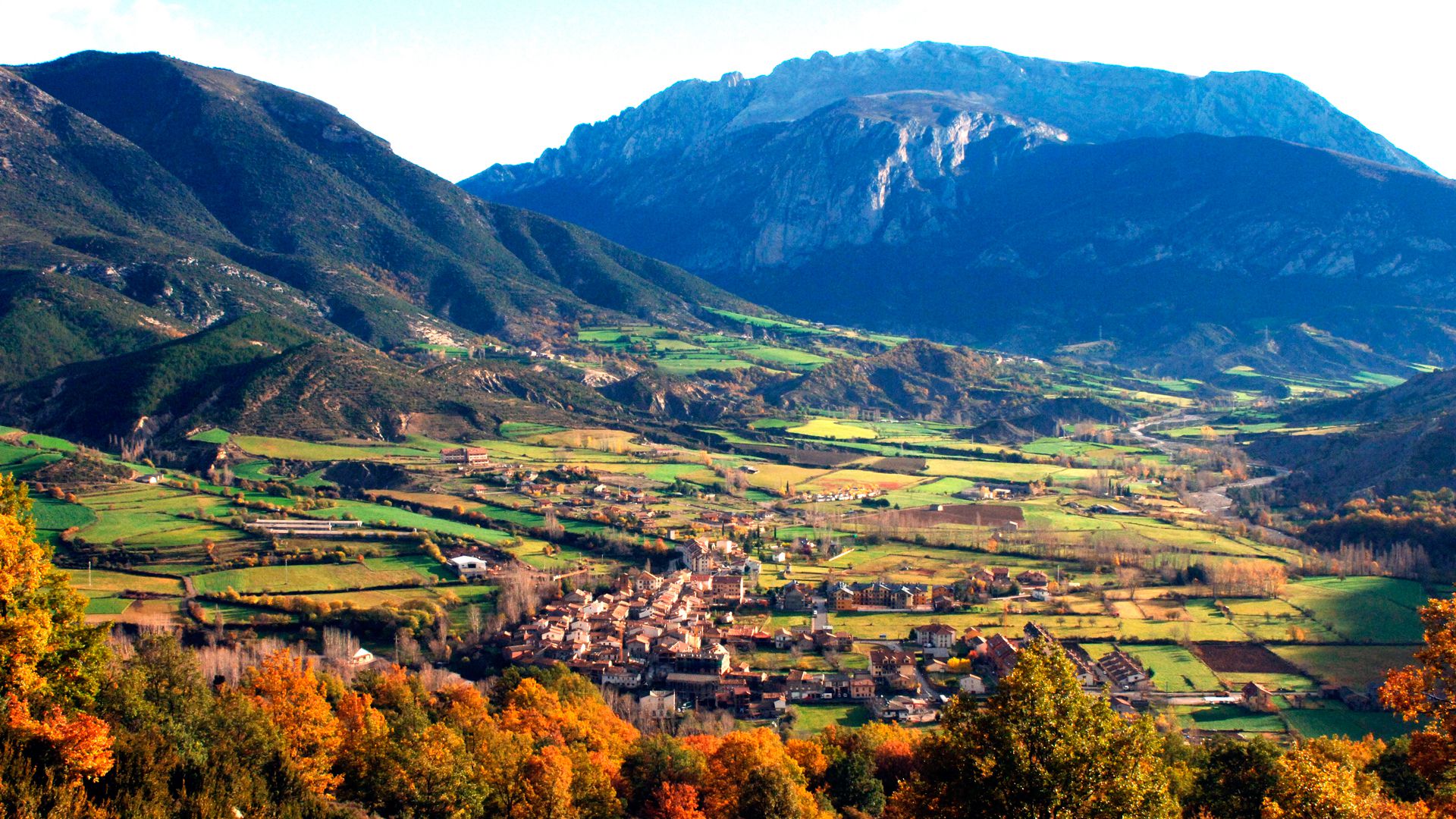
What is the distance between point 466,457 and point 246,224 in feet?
279

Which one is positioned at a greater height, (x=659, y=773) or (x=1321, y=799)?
(x=1321, y=799)

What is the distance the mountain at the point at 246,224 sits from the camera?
427 feet

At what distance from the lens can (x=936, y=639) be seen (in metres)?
53.7

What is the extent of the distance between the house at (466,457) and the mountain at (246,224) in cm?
3842

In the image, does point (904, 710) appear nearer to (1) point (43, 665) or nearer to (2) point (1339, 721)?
(2) point (1339, 721)

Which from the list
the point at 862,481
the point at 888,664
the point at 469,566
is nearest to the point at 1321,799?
the point at 888,664

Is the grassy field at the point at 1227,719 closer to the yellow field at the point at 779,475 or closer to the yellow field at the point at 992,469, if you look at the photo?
the yellow field at the point at 779,475

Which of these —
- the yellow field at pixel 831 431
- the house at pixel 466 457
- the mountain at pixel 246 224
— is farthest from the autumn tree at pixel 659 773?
the mountain at pixel 246 224

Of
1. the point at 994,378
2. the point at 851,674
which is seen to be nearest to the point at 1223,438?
the point at 994,378

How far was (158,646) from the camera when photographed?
112ft

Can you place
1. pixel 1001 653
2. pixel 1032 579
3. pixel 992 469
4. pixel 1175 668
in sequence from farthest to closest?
pixel 992 469 < pixel 1032 579 < pixel 1001 653 < pixel 1175 668

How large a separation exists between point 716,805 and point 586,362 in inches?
4584

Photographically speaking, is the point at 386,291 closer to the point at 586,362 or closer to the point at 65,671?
the point at 586,362

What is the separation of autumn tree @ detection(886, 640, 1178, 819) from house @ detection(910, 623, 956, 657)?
33339mm
